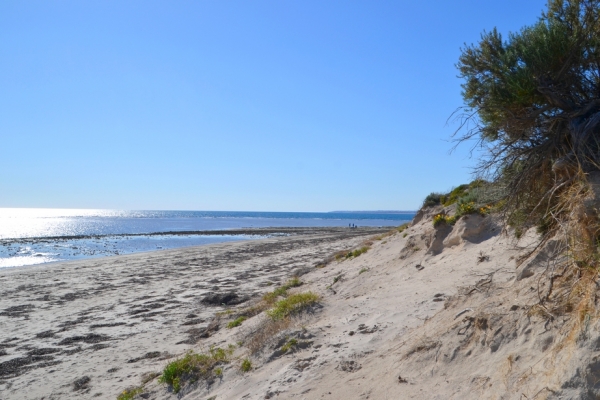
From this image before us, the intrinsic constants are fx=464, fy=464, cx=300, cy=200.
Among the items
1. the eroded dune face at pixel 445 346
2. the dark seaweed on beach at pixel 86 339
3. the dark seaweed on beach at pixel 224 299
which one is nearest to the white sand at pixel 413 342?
the eroded dune face at pixel 445 346

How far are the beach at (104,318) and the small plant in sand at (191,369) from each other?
3.72ft

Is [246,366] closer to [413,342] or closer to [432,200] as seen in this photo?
[413,342]

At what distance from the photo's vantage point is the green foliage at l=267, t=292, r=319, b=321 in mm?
Answer: 9273

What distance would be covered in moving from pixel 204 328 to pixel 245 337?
9.44ft

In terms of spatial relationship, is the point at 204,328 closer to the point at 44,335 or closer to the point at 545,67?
the point at 44,335

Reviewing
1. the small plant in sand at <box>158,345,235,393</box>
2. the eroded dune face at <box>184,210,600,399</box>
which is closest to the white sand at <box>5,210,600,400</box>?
the eroded dune face at <box>184,210,600,399</box>

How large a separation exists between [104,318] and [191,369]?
6869mm

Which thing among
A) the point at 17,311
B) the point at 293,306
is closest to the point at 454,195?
the point at 293,306

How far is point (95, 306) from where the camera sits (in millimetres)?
15141

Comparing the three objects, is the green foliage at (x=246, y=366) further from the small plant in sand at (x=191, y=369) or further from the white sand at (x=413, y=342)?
the small plant in sand at (x=191, y=369)

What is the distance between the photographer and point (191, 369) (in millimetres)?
7715

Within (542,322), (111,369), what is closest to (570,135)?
(542,322)

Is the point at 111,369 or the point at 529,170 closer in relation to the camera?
the point at 529,170

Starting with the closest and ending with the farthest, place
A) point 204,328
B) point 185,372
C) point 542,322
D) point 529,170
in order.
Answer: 1. point 542,322
2. point 529,170
3. point 185,372
4. point 204,328
